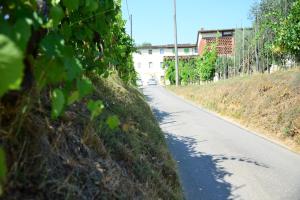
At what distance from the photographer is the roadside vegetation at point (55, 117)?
1.54m

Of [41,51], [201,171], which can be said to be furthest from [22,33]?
[201,171]

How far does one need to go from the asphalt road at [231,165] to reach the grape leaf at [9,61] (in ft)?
19.8

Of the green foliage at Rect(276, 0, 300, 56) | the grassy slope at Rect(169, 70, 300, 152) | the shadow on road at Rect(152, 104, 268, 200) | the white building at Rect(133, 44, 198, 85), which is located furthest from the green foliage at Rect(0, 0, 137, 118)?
the white building at Rect(133, 44, 198, 85)

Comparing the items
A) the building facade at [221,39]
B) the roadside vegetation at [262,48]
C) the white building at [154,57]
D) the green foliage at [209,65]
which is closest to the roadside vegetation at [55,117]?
the roadside vegetation at [262,48]

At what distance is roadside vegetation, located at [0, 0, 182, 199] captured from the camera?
154 centimetres

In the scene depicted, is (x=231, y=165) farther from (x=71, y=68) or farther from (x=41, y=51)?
(x=71, y=68)

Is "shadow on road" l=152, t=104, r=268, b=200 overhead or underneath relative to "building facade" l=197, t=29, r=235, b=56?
underneath

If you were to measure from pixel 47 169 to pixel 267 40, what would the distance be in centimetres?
2561

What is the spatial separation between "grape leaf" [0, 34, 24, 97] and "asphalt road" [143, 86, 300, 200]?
6037mm

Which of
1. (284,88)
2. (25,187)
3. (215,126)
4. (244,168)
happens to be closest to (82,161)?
(25,187)

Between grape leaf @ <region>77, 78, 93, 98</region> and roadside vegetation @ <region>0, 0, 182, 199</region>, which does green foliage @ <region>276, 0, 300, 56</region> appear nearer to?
roadside vegetation @ <region>0, 0, 182, 199</region>

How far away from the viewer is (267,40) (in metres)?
26.3

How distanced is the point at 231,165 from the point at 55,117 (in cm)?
789

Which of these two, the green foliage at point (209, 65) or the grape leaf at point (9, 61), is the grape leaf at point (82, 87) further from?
the green foliage at point (209, 65)
